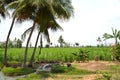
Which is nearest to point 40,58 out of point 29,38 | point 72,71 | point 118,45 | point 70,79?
point 118,45

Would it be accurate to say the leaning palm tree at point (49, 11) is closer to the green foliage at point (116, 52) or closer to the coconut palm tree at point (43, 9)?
the coconut palm tree at point (43, 9)

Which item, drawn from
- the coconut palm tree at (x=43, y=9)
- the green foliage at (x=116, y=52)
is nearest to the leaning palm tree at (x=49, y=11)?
the coconut palm tree at (x=43, y=9)

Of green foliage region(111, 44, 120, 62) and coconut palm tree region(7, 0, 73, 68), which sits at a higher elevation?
coconut palm tree region(7, 0, 73, 68)

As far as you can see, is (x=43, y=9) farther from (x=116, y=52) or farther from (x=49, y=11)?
(x=116, y=52)

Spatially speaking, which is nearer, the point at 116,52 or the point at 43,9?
the point at 43,9

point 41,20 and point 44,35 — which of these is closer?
point 41,20

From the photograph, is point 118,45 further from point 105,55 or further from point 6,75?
point 6,75

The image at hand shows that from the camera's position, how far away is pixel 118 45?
30266 mm

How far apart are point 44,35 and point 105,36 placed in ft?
31.9

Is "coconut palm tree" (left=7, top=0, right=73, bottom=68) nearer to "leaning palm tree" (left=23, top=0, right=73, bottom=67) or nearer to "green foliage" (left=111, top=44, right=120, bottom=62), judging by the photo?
"leaning palm tree" (left=23, top=0, right=73, bottom=67)

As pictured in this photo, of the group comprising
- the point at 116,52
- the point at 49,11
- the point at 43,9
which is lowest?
the point at 116,52

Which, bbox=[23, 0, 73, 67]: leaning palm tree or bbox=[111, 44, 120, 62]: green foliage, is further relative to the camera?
bbox=[111, 44, 120, 62]: green foliage

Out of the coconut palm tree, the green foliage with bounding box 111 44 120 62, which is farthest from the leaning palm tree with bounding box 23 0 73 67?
the green foliage with bounding box 111 44 120 62

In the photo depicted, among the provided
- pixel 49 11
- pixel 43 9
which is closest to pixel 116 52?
pixel 49 11
